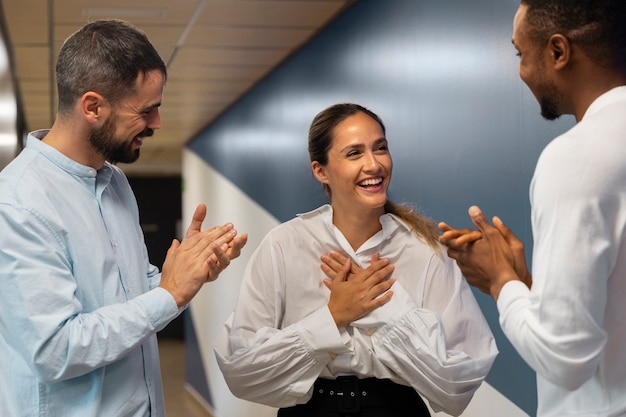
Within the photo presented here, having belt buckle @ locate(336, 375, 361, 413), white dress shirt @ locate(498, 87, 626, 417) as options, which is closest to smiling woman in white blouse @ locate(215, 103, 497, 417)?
belt buckle @ locate(336, 375, 361, 413)

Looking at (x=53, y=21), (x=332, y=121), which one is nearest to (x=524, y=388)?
(x=332, y=121)

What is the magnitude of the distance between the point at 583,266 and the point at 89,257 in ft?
A: 3.67

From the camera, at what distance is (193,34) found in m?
5.25

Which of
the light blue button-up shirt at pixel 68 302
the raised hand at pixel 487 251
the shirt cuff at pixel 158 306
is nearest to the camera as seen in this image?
the raised hand at pixel 487 251

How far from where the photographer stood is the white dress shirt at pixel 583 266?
4.33 feet

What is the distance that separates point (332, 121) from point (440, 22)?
1.10 m

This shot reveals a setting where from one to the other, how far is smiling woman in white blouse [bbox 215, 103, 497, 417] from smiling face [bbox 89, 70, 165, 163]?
554mm

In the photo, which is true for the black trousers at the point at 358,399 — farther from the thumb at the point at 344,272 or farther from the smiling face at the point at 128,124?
the smiling face at the point at 128,124

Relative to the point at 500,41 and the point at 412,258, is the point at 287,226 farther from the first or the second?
the point at 500,41

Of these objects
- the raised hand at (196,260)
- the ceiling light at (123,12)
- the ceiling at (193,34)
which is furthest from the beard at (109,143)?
the ceiling light at (123,12)

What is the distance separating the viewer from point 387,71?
4.00m

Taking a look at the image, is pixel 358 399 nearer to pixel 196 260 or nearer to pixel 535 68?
pixel 196 260

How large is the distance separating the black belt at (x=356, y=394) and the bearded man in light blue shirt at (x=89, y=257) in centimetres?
44

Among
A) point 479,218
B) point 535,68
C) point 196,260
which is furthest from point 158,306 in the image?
point 535,68
